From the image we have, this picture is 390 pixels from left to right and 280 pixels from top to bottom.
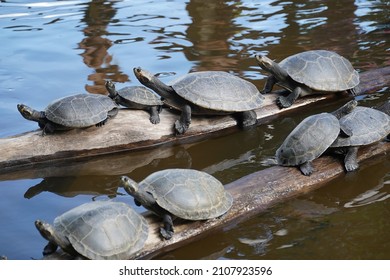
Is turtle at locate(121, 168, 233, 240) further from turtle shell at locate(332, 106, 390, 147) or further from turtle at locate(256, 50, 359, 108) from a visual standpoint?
turtle at locate(256, 50, 359, 108)

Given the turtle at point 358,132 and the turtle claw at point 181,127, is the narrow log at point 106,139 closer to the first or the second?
the turtle claw at point 181,127

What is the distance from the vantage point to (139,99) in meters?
7.00

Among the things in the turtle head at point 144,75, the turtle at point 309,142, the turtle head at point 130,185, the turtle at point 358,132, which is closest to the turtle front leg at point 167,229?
the turtle head at point 130,185

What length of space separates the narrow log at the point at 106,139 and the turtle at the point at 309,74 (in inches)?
19.1

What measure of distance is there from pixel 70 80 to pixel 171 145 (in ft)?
8.78

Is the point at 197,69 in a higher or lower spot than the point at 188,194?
lower

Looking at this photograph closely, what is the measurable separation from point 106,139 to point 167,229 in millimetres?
2132

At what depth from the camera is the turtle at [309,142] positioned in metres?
5.74

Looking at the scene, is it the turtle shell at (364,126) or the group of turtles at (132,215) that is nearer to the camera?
the group of turtles at (132,215)

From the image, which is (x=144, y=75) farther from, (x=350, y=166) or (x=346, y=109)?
(x=350, y=166)

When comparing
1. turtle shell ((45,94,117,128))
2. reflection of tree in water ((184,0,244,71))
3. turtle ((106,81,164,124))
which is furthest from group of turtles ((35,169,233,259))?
reflection of tree in water ((184,0,244,71))

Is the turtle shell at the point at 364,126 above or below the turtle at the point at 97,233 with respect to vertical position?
below

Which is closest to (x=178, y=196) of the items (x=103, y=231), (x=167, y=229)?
(x=167, y=229)

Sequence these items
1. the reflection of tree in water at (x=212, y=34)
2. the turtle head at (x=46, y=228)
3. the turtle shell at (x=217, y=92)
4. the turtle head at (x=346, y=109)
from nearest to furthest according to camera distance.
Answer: the turtle head at (x=46, y=228)
the turtle head at (x=346, y=109)
the turtle shell at (x=217, y=92)
the reflection of tree in water at (x=212, y=34)
